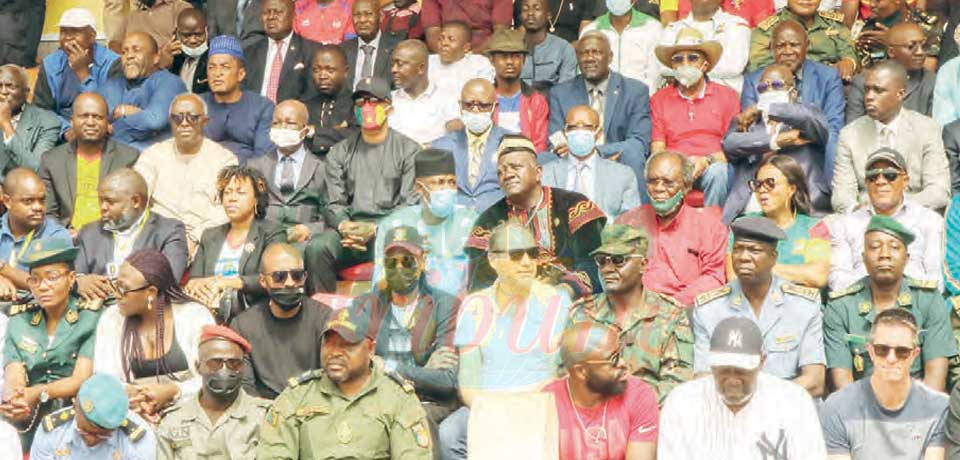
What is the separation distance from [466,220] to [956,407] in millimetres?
3656

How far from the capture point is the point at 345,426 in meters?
11.4

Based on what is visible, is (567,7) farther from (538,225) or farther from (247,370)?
(247,370)

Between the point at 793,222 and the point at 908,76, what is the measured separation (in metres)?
→ 2.50

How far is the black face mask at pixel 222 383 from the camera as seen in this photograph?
11547 millimetres

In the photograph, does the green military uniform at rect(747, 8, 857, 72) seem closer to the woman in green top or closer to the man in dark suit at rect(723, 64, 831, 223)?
the man in dark suit at rect(723, 64, 831, 223)

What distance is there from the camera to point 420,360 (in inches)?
489

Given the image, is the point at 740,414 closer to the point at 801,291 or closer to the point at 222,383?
→ the point at 801,291

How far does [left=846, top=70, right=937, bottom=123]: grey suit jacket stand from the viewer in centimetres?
1479

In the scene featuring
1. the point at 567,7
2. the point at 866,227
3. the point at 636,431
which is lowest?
the point at 636,431

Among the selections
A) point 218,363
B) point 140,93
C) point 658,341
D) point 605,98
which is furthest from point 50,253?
point 605,98

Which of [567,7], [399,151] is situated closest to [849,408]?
[399,151]

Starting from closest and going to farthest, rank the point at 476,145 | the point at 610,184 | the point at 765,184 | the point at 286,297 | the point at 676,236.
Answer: the point at 286,297 < the point at 765,184 < the point at 676,236 < the point at 610,184 < the point at 476,145

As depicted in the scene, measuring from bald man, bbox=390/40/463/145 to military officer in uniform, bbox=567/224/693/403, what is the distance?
3.41 m

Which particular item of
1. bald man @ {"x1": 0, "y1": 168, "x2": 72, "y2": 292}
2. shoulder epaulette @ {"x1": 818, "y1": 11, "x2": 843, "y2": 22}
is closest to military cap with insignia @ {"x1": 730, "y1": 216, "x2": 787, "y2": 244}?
shoulder epaulette @ {"x1": 818, "y1": 11, "x2": 843, "y2": 22}
